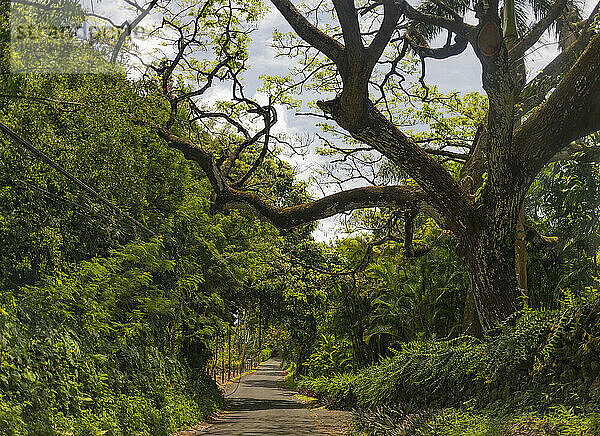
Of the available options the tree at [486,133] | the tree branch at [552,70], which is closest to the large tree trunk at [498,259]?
the tree at [486,133]

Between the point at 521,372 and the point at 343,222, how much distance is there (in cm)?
809

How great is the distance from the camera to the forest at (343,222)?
6.75 m

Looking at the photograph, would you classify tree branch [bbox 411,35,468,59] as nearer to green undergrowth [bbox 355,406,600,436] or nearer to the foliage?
the foliage

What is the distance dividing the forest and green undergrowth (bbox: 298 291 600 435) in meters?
0.03

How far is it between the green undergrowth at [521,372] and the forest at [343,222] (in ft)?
0.10

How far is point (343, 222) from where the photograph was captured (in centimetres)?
1427

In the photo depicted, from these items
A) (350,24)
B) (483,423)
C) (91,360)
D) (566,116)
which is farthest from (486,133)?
(91,360)

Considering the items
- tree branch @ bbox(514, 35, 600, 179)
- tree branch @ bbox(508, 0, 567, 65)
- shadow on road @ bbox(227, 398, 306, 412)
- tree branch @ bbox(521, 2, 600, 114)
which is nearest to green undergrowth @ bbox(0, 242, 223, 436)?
shadow on road @ bbox(227, 398, 306, 412)

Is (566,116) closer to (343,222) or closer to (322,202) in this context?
(322,202)

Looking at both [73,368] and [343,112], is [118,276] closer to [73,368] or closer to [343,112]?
[73,368]

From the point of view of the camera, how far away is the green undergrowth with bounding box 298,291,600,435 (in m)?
5.38

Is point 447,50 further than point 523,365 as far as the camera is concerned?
Yes

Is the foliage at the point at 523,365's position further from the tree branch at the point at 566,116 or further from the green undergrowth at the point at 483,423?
the tree branch at the point at 566,116

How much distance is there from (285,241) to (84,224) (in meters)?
9.53
